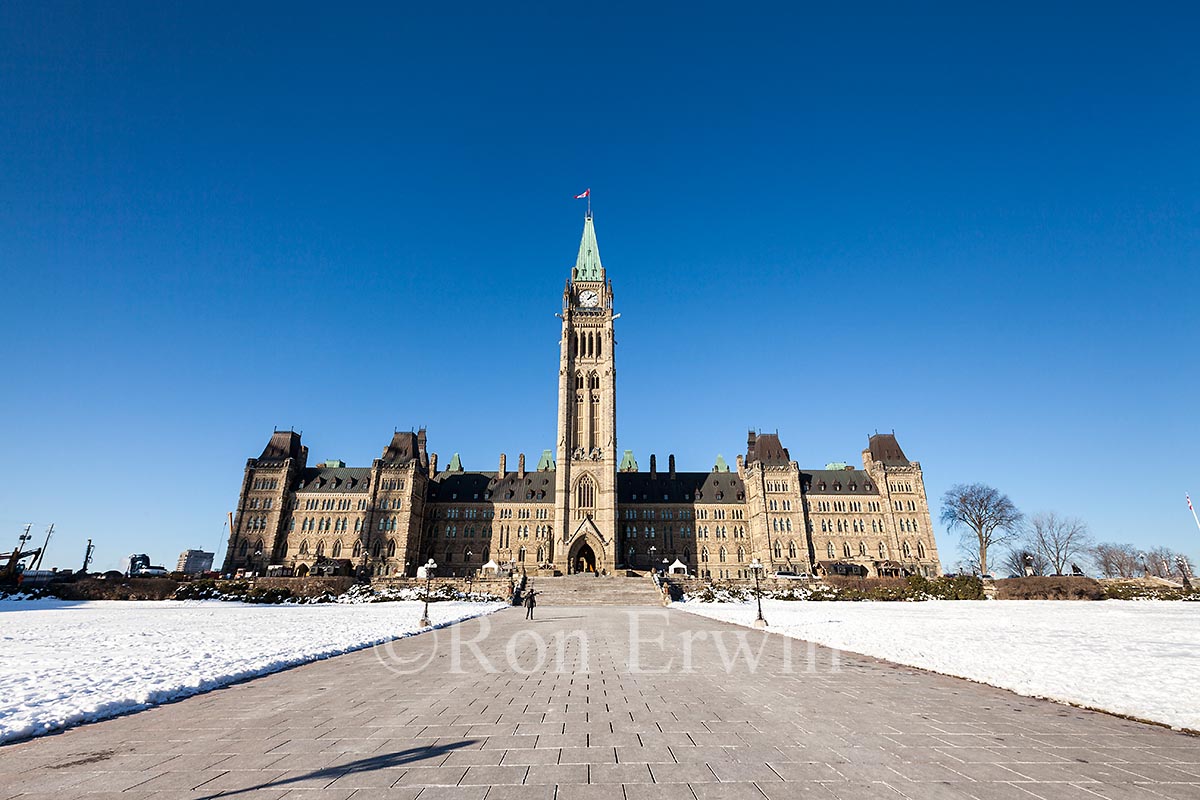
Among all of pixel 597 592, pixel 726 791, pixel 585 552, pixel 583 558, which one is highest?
pixel 585 552

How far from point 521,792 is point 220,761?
3.13 m

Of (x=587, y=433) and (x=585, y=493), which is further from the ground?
(x=587, y=433)

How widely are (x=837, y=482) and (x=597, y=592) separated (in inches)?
1955

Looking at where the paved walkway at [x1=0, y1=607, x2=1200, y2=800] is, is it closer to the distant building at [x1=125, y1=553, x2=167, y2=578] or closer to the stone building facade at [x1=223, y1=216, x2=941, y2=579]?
the stone building facade at [x1=223, y1=216, x2=941, y2=579]

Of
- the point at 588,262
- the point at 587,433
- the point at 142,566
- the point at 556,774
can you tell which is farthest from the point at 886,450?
the point at 142,566

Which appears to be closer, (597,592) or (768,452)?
(597,592)

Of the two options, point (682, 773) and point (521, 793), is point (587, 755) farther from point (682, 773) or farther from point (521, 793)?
point (521, 793)

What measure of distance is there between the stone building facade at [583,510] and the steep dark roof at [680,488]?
0.83 feet

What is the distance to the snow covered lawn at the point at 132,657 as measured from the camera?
24.2ft

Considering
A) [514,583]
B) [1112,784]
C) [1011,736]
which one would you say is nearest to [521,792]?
[1112,784]

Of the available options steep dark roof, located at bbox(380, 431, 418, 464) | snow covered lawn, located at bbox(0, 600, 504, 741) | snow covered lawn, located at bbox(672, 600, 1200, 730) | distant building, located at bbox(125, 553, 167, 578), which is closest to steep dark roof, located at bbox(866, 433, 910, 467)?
snow covered lawn, located at bbox(672, 600, 1200, 730)

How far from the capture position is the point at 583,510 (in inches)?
2813

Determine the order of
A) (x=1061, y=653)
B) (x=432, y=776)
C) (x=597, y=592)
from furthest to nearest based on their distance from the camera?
(x=597, y=592) → (x=1061, y=653) → (x=432, y=776)

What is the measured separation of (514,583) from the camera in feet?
150
